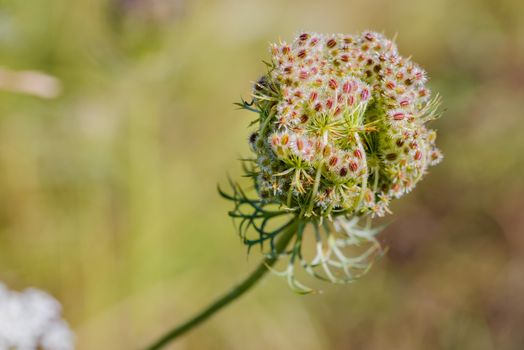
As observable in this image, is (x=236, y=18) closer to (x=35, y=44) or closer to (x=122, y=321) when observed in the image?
(x=35, y=44)

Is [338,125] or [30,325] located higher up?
[30,325]

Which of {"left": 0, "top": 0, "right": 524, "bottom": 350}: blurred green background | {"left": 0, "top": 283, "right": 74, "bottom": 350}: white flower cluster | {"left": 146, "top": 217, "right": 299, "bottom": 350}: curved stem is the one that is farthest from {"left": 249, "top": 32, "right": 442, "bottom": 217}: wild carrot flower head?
{"left": 0, "top": 0, "right": 524, "bottom": 350}: blurred green background

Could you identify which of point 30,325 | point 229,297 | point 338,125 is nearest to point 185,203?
point 30,325

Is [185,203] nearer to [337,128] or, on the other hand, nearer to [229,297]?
[229,297]

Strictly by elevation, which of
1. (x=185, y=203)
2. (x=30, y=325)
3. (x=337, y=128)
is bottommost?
(x=337, y=128)

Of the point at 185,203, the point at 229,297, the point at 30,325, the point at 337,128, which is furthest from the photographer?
the point at 185,203
